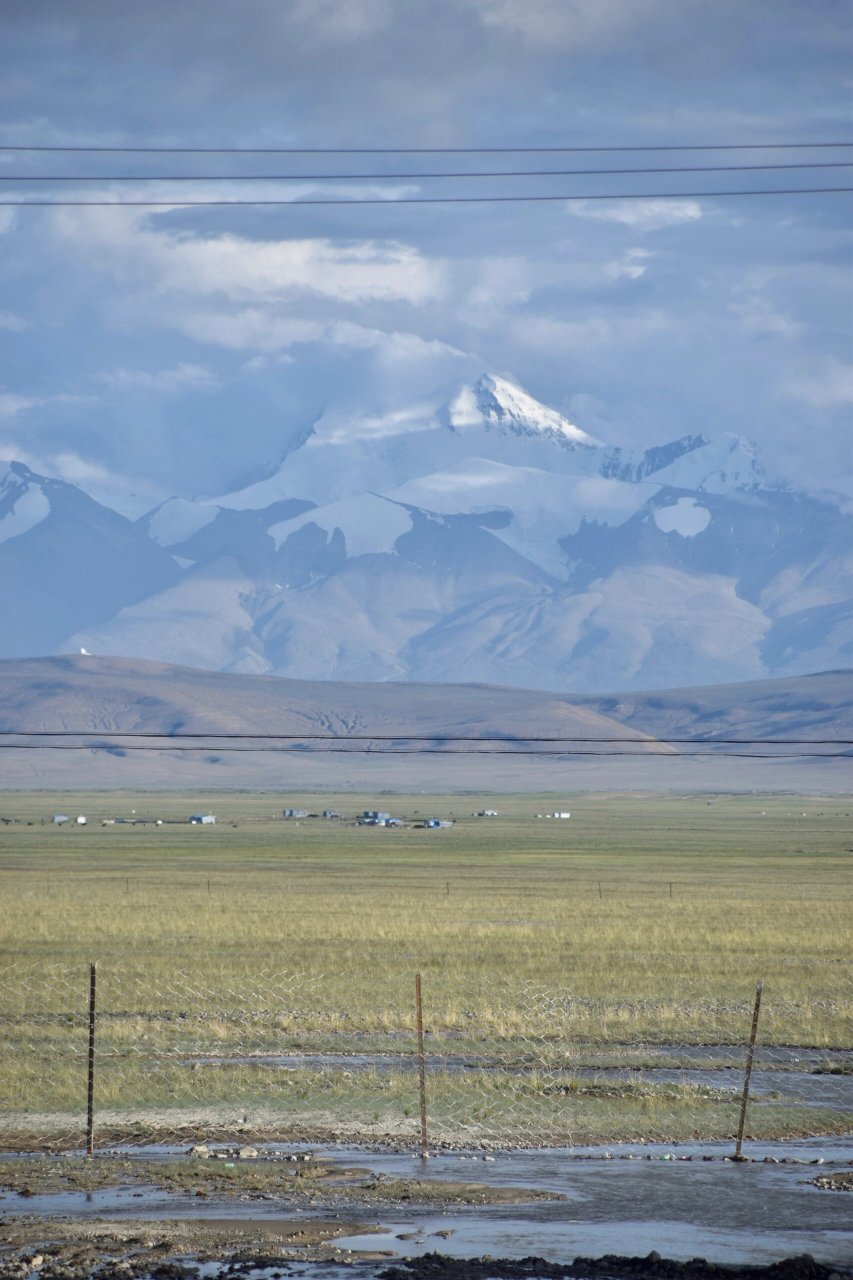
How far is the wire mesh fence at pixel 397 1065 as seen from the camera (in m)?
18.7

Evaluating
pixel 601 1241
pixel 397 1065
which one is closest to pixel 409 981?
pixel 397 1065

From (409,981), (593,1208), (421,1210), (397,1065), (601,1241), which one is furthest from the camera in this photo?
(409,981)

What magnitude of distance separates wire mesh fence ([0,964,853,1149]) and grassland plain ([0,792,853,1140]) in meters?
0.08

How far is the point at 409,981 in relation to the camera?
33.3 metres

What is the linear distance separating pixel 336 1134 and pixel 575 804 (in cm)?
18205

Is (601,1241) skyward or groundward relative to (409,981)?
groundward

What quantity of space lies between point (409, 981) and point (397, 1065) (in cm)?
1015

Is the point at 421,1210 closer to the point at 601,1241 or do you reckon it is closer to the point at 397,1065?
the point at 601,1241

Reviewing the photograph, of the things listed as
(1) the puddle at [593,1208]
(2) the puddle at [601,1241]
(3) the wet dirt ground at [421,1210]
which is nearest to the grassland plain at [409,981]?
(1) the puddle at [593,1208]

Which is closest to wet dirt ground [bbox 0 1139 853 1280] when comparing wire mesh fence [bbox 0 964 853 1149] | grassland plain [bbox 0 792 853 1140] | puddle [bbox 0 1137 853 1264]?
puddle [bbox 0 1137 853 1264]

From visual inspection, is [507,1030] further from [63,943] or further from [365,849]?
[365,849]

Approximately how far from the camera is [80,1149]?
17.1 meters

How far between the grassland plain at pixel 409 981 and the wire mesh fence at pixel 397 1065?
0.08 m

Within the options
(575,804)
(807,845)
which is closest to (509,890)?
(807,845)
